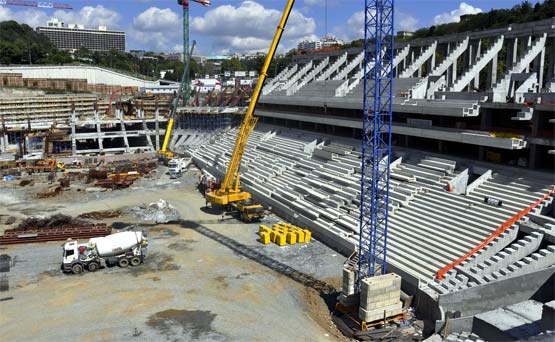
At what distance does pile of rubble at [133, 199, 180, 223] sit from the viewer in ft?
97.7

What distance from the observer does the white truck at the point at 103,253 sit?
2120cm

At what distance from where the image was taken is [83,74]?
81688 millimetres

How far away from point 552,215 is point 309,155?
789 inches

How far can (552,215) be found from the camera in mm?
20188

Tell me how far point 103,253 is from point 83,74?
68.3m

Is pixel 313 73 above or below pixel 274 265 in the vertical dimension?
above

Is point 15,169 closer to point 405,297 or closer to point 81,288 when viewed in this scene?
point 81,288

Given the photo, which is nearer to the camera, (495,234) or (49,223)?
(495,234)

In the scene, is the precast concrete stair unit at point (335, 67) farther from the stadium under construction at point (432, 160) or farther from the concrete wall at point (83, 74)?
the concrete wall at point (83, 74)

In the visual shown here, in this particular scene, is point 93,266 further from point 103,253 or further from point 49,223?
point 49,223

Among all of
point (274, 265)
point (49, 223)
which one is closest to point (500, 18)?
point (274, 265)

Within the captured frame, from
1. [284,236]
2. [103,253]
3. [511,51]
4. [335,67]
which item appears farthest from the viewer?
[335,67]

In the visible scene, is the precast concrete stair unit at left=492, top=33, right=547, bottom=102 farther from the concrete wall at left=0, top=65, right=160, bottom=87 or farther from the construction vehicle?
the concrete wall at left=0, top=65, right=160, bottom=87

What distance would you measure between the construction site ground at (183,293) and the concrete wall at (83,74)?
57657 mm
